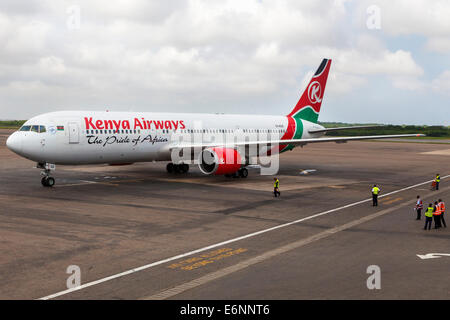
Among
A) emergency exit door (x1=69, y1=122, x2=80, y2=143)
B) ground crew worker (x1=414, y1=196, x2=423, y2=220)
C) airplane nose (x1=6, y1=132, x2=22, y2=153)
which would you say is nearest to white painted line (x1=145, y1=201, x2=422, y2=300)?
ground crew worker (x1=414, y1=196, x2=423, y2=220)

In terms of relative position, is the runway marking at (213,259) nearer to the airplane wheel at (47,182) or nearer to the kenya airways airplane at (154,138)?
the kenya airways airplane at (154,138)

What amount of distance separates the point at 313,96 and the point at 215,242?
30.9 m

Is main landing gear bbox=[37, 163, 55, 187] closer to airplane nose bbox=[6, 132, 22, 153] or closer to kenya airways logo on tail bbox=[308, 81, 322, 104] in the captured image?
airplane nose bbox=[6, 132, 22, 153]

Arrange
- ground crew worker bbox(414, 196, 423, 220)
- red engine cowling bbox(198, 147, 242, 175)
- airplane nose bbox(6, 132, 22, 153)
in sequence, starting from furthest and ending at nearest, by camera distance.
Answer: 1. red engine cowling bbox(198, 147, 242, 175)
2. airplane nose bbox(6, 132, 22, 153)
3. ground crew worker bbox(414, 196, 423, 220)

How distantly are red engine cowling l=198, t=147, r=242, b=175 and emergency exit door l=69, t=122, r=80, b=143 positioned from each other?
8671 mm

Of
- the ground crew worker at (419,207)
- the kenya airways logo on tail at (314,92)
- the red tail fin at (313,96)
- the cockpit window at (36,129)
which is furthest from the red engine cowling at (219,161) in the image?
the kenya airways logo on tail at (314,92)

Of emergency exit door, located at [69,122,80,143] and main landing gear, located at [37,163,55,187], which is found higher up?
emergency exit door, located at [69,122,80,143]

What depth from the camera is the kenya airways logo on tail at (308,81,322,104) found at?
43.5 meters

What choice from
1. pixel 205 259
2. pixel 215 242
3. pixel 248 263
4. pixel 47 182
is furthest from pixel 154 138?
pixel 248 263

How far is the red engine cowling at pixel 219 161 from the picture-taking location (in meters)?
31.2

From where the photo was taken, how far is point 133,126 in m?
31.0

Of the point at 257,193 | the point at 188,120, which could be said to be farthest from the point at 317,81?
the point at 257,193
